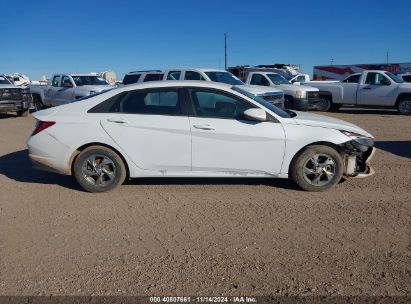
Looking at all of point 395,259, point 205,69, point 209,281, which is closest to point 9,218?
point 209,281

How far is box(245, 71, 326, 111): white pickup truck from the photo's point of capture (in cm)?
1630

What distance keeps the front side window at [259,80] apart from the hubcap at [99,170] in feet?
40.8

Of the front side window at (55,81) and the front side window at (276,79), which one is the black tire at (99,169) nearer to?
the front side window at (276,79)

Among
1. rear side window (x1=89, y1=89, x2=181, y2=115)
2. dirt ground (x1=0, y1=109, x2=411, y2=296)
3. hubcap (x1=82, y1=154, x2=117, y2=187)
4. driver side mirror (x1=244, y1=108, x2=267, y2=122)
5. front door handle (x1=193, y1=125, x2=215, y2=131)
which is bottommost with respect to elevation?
dirt ground (x1=0, y1=109, x2=411, y2=296)

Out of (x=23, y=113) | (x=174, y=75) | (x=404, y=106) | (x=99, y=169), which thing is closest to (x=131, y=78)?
(x=174, y=75)

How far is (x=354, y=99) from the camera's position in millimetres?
16906

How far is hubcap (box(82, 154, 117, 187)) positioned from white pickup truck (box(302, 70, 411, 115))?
44.9 feet

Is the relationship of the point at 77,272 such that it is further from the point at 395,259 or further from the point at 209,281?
the point at 395,259

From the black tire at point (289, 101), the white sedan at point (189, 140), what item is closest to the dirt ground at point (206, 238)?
the white sedan at point (189, 140)

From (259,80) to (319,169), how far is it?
12164 millimetres

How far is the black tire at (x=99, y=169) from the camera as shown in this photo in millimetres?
5609

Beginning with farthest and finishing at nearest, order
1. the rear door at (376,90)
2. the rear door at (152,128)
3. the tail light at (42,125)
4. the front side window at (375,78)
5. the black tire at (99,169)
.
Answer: the front side window at (375,78), the rear door at (376,90), the tail light at (42,125), the black tire at (99,169), the rear door at (152,128)

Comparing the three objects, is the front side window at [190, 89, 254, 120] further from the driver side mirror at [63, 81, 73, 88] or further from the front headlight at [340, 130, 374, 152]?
the driver side mirror at [63, 81, 73, 88]

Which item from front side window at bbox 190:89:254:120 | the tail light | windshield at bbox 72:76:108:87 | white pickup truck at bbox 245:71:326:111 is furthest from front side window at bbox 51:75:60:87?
front side window at bbox 190:89:254:120
